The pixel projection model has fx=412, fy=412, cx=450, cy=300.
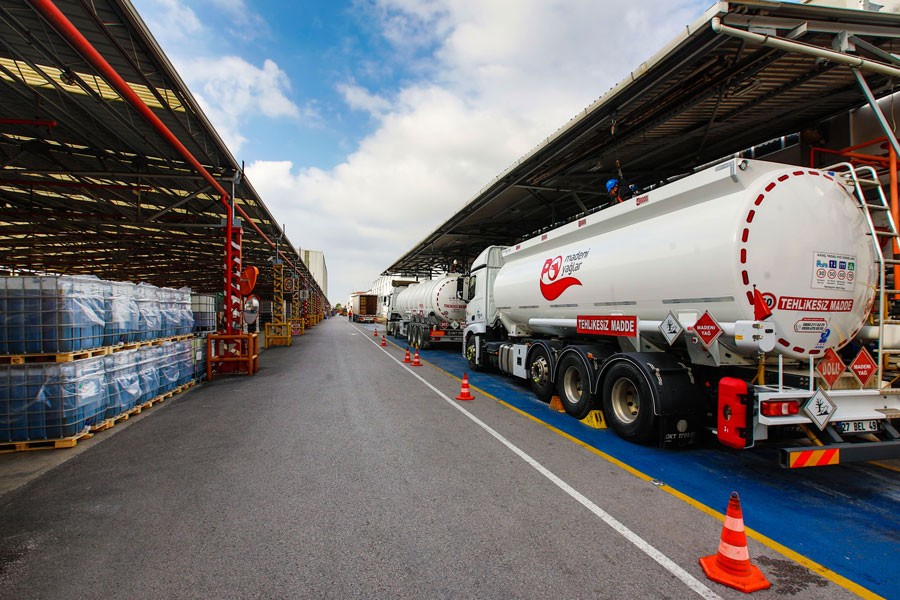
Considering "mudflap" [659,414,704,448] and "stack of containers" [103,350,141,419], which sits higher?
"stack of containers" [103,350,141,419]

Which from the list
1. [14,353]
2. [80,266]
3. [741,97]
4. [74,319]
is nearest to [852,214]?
[741,97]

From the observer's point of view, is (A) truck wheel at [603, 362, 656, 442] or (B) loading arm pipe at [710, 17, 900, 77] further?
(A) truck wheel at [603, 362, 656, 442]

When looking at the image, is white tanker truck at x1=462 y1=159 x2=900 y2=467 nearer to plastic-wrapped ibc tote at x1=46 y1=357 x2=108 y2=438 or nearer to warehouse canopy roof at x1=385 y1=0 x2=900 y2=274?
warehouse canopy roof at x1=385 y1=0 x2=900 y2=274

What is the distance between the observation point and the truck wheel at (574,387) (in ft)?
22.2

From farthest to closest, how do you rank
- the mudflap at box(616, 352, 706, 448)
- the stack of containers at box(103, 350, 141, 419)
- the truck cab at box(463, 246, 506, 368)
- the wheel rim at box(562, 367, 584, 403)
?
the truck cab at box(463, 246, 506, 368)
the wheel rim at box(562, 367, 584, 403)
the stack of containers at box(103, 350, 141, 419)
the mudflap at box(616, 352, 706, 448)

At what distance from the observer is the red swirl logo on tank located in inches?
301

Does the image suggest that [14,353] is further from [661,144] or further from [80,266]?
[80,266]

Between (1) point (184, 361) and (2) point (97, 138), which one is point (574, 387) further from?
(2) point (97, 138)

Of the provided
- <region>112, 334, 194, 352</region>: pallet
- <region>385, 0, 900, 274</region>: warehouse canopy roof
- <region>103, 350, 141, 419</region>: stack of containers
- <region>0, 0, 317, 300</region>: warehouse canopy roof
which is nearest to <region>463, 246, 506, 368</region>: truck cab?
<region>385, 0, 900, 274</region>: warehouse canopy roof

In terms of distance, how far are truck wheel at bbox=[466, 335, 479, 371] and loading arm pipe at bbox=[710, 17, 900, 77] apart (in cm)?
894

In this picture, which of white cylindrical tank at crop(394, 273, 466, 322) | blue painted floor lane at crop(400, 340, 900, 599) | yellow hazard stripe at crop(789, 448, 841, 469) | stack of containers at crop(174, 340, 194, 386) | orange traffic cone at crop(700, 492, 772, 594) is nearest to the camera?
orange traffic cone at crop(700, 492, 772, 594)

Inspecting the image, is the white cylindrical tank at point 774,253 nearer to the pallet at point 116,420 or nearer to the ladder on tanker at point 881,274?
the ladder on tanker at point 881,274

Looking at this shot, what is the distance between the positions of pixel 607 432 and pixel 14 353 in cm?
823

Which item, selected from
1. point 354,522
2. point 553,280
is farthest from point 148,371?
point 553,280
